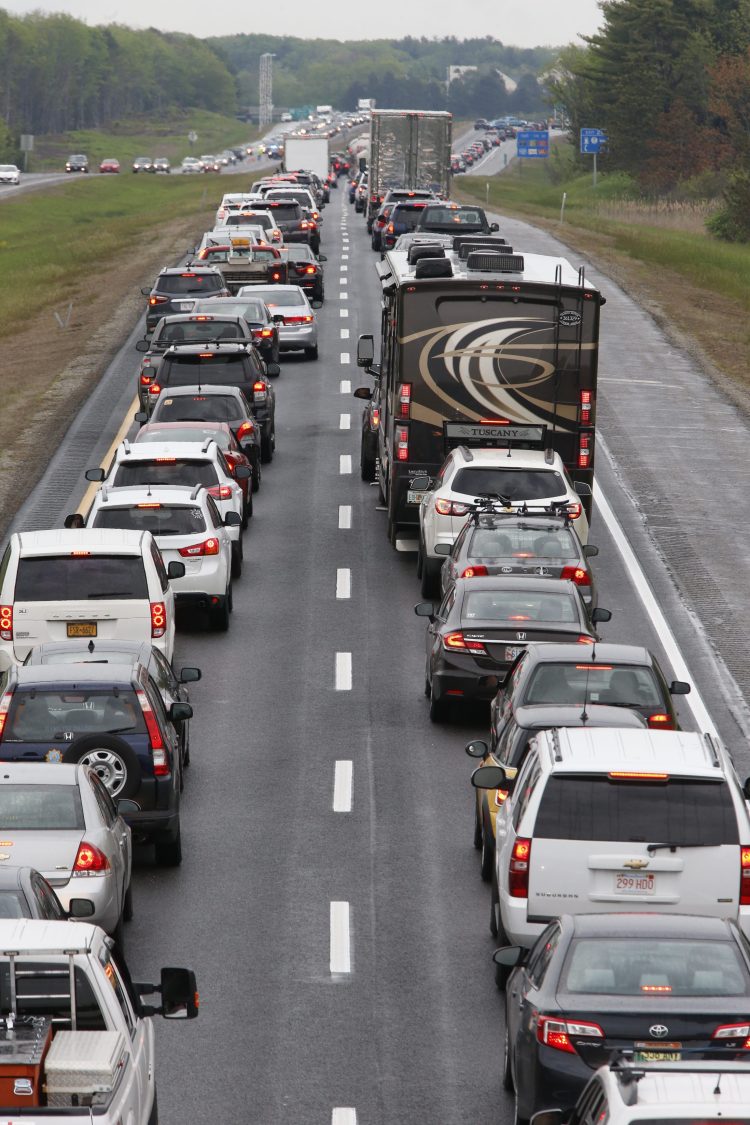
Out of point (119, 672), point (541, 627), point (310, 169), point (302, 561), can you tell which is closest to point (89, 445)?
point (302, 561)

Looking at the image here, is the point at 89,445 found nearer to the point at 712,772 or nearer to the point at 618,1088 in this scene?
the point at 712,772

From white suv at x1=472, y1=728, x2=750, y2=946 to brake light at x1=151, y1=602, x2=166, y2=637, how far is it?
807 centimetres

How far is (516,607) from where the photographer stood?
62.1 feet

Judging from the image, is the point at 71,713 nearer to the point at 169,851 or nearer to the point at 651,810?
the point at 169,851

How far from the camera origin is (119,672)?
15.1 metres

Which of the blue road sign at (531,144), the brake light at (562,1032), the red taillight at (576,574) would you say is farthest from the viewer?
the blue road sign at (531,144)

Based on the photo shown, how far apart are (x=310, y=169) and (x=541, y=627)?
305 ft

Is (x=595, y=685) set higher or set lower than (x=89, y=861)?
higher

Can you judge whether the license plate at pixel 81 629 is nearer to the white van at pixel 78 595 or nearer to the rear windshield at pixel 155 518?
the white van at pixel 78 595

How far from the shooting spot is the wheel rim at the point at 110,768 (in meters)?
14.6

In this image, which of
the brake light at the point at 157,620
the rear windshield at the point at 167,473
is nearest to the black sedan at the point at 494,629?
the brake light at the point at 157,620

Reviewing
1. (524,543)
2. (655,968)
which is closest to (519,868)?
(655,968)

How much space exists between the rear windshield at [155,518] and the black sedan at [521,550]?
9.54ft

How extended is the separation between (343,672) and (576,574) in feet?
8.74
